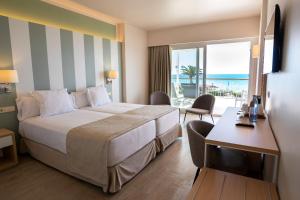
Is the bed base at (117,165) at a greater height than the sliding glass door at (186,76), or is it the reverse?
the sliding glass door at (186,76)

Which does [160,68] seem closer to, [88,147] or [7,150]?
[88,147]

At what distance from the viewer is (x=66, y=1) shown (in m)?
3.54

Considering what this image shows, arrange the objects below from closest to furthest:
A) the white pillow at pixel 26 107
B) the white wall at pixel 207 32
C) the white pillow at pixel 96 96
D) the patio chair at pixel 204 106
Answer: the white pillow at pixel 26 107 < the white pillow at pixel 96 96 < the patio chair at pixel 204 106 < the white wall at pixel 207 32

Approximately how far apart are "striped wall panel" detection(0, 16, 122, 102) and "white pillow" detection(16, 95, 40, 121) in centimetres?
17

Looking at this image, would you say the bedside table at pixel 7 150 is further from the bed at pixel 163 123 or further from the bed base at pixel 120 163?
the bed at pixel 163 123

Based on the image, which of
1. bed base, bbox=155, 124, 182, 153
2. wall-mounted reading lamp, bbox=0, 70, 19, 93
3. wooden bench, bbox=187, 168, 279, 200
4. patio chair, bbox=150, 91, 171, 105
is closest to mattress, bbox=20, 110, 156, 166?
bed base, bbox=155, 124, 182, 153

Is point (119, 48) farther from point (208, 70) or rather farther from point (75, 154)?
point (75, 154)

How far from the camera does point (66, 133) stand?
2.25 m

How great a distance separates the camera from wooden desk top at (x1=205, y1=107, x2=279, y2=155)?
1.38 m

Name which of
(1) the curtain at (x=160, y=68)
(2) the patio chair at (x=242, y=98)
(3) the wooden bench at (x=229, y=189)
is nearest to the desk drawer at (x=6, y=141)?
(3) the wooden bench at (x=229, y=189)

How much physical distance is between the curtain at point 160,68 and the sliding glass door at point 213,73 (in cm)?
33

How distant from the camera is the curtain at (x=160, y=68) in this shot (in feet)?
18.9

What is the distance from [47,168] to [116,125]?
4.04 ft

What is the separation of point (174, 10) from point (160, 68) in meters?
2.11
